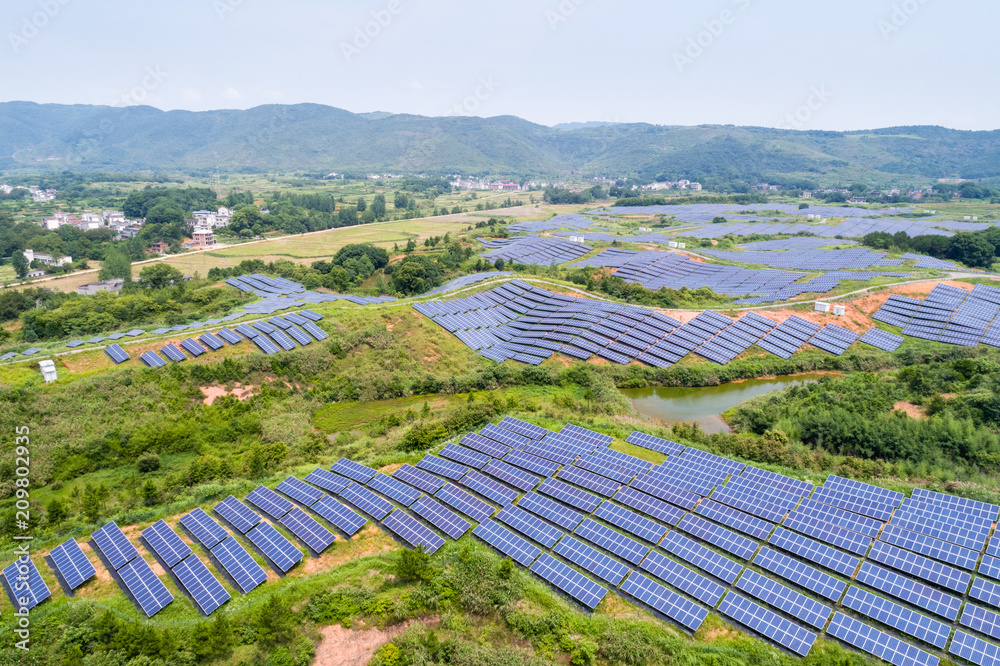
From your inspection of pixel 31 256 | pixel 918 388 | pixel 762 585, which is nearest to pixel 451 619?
pixel 762 585

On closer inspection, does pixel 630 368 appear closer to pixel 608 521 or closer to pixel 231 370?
pixel 608 521

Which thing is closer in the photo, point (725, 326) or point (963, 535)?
point (963, 535)

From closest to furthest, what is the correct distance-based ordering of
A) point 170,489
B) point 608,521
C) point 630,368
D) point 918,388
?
point 608,521 < point 170,489 < point 918,388 < point 630,368

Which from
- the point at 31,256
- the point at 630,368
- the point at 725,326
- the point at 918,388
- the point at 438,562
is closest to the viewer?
the point at 438,562

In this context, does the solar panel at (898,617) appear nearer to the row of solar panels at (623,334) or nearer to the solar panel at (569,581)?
the solar panel at (569,581)

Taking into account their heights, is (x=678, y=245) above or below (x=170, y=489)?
above

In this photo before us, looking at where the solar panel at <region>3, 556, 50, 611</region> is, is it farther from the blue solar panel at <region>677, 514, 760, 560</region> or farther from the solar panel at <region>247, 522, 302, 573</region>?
the blue solar panel at <region>677, 514, 760, 560</region>

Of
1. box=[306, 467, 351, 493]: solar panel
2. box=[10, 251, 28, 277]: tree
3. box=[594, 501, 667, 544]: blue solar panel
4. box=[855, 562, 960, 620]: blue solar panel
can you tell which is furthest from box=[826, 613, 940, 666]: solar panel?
box=[10, 251, 28, 277]: tree
